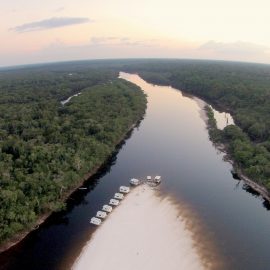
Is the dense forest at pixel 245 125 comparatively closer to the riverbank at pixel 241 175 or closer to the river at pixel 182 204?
the riverbank at pixel 241 175

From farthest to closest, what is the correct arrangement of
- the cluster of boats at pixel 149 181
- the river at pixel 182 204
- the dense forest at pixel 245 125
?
the dense forest at pixel 245 125
the cluster of boats at pixel 149 181
the river at pixel 182 204

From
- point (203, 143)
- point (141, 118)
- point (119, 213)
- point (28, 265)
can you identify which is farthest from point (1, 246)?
point (141, 118)

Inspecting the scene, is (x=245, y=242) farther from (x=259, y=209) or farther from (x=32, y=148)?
(x=32, y=148)

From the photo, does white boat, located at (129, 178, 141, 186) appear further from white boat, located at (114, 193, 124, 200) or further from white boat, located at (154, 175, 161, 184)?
white boat, located at (114, 193, 124, 200)

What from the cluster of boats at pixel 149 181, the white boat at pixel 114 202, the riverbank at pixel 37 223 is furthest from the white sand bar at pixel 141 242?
the riverbank at pixel 37 223

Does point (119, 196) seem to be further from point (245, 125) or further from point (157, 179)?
point (245, 125)

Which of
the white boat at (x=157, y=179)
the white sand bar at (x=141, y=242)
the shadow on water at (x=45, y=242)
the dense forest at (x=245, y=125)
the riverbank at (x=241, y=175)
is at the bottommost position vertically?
the shadow on water at (x=45, y=242)

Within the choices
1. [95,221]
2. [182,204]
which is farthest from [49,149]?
[182,204]
